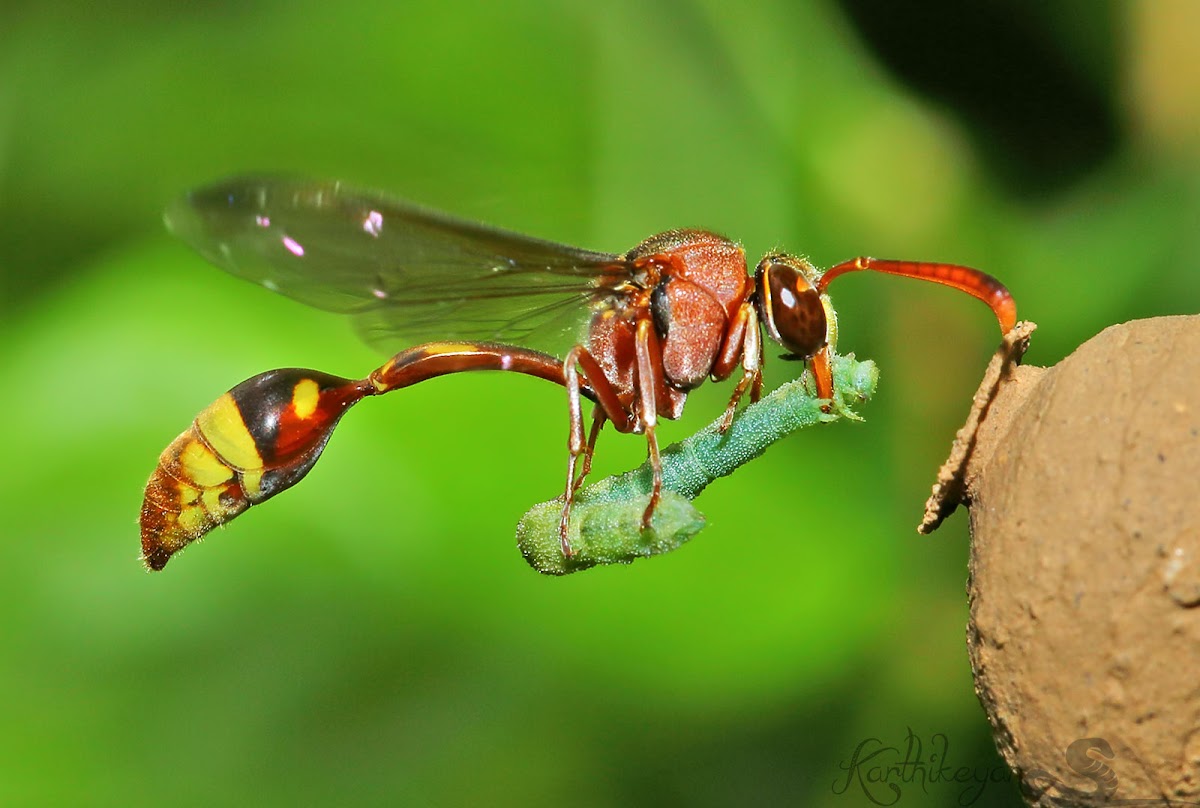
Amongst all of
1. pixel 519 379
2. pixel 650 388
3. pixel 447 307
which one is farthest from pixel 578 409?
pixel 519 379

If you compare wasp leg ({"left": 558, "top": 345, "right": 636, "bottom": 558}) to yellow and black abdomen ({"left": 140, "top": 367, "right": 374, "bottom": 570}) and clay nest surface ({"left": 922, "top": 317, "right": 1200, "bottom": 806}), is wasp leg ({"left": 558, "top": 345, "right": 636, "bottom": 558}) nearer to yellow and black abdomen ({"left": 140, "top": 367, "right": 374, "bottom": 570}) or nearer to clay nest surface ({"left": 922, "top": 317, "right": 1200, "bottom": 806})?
yellow and black abdomen ({"left": 140, "top": 367, "right": 374, "bottom": 570})

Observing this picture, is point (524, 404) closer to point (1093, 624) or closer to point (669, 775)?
point (669, 775)

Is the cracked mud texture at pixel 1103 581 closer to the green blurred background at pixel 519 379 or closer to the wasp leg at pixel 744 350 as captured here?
the wasp leg at pixel 744 350

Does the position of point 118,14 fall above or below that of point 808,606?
above

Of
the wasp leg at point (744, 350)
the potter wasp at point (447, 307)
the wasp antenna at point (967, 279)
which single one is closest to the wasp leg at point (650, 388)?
the potter wasp at point (447, 307)

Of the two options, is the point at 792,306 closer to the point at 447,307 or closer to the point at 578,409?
the point at 578,409

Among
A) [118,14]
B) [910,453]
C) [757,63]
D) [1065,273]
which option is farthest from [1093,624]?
[118,14]

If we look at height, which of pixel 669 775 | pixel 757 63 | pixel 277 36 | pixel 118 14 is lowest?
pixel 669 775
